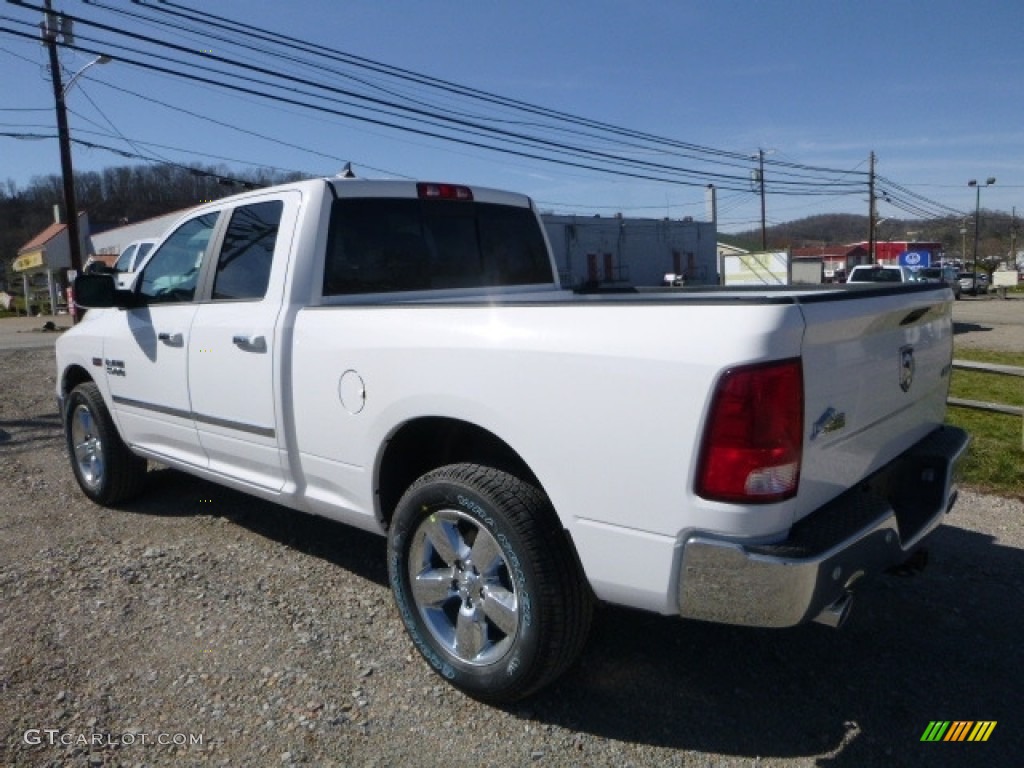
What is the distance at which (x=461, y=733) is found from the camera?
9.01 feet

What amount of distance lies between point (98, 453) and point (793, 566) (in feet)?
15.1

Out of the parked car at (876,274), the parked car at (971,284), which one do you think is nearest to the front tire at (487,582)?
the parked car at (876,274)

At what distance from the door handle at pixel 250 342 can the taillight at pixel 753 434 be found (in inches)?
85.8

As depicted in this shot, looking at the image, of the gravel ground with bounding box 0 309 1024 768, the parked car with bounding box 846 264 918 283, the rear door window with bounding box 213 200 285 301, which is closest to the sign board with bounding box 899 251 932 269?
the parked car with bounding box 846 264 918 283

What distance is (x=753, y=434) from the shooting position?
7.19 feet

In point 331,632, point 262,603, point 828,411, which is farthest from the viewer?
point 262,603

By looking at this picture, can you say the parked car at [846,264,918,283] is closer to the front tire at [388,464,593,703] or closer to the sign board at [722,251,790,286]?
the sign board at [722,251,790,286]

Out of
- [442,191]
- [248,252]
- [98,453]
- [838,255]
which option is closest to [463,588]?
[248,252]

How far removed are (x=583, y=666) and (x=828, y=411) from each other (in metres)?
1.44

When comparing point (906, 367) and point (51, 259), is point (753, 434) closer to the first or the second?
point (906, 367)

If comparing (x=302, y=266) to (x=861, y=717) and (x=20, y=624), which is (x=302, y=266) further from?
(x=861, y=717)

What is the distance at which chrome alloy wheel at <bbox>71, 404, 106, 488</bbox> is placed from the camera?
17.1ft

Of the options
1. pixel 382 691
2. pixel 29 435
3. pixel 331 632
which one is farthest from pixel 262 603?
pixel 29 435

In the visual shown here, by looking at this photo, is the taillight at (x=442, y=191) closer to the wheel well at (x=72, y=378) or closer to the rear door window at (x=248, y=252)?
the rear door window at (x=248, y=252)
